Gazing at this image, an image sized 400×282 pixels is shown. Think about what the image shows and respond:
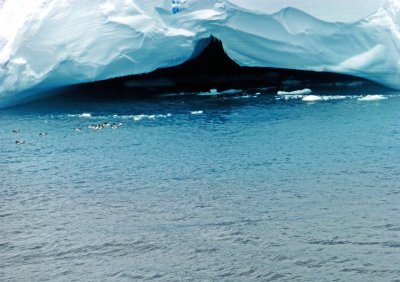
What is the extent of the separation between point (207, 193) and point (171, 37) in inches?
192

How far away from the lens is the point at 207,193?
752cm

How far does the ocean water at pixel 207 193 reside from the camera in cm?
584

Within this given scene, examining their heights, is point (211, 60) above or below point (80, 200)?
above

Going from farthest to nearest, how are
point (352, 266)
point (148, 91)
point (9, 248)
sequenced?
point (148, 91)
point (9, 248)
point (352, 266)

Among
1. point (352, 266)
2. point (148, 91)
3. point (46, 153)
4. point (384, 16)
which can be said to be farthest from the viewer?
point (148, 91)

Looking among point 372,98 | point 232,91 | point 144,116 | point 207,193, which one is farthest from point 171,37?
point 207,193

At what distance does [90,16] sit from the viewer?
469 inches

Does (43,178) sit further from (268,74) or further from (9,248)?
(268,74)

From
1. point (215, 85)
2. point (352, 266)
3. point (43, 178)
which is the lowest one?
point (352, 266)

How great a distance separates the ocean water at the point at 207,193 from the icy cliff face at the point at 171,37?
0.71m

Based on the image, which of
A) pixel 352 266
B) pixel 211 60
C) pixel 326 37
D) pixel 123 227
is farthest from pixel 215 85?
pixel 352 266

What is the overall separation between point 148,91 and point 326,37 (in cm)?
356

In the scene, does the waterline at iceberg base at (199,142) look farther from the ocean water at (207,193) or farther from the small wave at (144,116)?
the small wave at (144,116)

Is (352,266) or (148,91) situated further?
(148,91)
